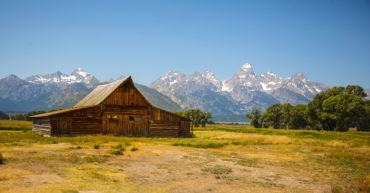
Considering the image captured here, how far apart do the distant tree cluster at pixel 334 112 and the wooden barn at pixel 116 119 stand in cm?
4963

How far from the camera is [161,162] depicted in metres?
17.9

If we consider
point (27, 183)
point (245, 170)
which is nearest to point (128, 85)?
point (245, 170)

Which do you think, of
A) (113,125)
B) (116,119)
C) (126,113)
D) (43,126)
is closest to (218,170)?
(113,125)

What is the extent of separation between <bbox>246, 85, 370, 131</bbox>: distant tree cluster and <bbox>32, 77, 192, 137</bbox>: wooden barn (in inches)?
1954

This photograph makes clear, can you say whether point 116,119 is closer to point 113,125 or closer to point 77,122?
point 113,125

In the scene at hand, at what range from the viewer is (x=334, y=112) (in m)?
77.2

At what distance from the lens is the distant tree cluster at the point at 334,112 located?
72.9m

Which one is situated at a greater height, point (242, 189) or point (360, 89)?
point (360, 89)

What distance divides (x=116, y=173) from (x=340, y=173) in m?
12.5

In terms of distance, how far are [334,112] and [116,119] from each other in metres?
62.6

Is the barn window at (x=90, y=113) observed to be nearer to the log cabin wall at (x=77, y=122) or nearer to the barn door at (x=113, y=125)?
the log cabin wall at (x=77, y=122)

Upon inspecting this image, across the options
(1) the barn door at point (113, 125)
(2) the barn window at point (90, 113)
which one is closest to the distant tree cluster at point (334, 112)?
(1) the barn door at point (113, 125)

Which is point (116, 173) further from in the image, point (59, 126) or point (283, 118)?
point (283, 118)

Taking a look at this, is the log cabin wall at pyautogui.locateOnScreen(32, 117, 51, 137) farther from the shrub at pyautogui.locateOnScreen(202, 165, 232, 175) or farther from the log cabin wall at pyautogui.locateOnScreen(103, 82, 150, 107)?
the shrub at pyautogui.locateOnScreen(202, 165, 232, 175)
